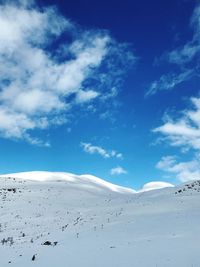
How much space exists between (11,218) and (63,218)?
168 inches

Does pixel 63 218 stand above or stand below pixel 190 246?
above

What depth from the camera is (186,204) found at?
90.7ft

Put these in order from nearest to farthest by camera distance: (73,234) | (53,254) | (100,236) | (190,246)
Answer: (190,246), (53,254), (100,236), (73,234)

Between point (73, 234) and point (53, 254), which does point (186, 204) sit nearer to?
point (73, 234)

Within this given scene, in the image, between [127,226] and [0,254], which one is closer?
[0,254]

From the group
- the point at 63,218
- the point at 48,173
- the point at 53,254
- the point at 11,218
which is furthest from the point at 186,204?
the point at 48,173

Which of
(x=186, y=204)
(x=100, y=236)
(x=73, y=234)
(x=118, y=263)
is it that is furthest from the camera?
(x=186, y=204)

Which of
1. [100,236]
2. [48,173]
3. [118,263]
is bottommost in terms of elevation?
[118,263]

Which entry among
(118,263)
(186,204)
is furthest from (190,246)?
(186,204)

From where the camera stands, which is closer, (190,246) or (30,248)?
(190,246)

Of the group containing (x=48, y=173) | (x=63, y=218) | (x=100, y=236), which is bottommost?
(x=100, y=236)

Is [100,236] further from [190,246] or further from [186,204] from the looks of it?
[186,204]

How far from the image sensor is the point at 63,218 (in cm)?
2962

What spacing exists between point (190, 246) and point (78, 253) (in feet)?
13.3
